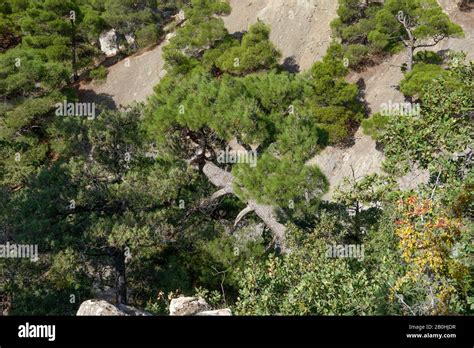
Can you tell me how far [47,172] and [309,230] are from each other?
8148 millimetres

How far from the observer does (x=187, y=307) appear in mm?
8766

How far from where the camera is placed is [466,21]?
102ft

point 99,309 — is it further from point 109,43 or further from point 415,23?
point 109,43

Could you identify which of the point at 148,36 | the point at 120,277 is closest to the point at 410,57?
the point at 120,277

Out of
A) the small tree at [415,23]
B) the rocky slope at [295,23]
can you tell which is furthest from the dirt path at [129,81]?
the small tree at [415,23]

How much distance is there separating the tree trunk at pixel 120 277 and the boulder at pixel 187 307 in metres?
6.09

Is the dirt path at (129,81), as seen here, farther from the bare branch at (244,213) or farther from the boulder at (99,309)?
the boulder at (99,309)

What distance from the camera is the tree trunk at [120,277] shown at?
1468 centimetres

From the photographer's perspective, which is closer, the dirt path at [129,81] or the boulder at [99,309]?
the boulder at [99,309]

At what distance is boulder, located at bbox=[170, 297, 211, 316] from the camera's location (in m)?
8.67

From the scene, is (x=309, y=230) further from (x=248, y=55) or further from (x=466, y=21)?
(x=466, y=21)

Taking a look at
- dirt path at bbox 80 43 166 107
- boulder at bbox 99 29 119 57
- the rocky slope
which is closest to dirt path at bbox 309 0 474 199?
the rocky slope

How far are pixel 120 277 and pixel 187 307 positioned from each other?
22.1 ft
